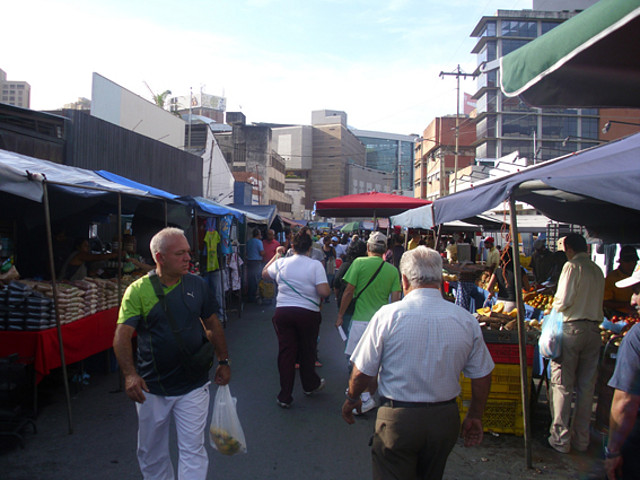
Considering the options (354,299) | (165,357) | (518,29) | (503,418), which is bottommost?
(503,418)

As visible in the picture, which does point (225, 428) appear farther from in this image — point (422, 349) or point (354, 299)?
point (354, 299)

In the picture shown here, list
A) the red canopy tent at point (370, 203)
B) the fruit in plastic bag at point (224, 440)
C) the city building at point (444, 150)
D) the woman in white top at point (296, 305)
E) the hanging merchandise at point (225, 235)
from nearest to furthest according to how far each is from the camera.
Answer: the fruit in plastic bag at point (224, 440), the woman in white top at point (296, 305), the hanging merchandise at point (225, 235), the red canopy tent at point (370, 203), the city building at point (444, 150)

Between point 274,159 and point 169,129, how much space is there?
42.1 m

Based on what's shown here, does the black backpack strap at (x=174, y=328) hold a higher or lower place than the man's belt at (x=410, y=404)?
higher

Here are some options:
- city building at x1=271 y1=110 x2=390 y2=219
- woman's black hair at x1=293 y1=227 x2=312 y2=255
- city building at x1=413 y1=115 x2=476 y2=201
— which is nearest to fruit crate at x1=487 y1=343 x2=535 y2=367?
woman's black hair at x1=293 y1=227 x2=312 y2=255

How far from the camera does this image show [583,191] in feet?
9.99

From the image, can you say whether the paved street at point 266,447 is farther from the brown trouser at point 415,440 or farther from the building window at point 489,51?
the building window at point 489,51

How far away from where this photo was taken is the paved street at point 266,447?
4.08 m

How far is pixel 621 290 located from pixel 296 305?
4.51 m

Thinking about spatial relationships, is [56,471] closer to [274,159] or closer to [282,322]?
[282,322]

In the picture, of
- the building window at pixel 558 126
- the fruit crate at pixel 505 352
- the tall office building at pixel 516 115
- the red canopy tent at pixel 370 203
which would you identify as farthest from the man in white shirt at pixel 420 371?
the building window at pixel 558 126

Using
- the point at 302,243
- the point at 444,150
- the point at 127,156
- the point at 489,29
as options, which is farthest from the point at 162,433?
the point at 489,29

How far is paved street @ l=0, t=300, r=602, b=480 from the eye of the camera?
161 inches

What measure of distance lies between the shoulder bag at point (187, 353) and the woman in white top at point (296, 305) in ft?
7.53
